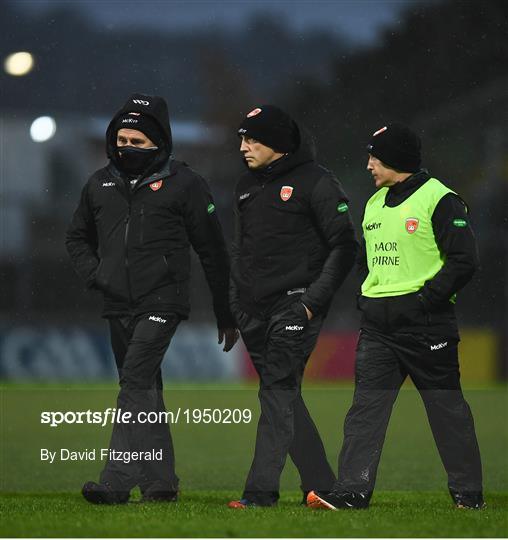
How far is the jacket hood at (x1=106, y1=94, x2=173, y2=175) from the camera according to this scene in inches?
265

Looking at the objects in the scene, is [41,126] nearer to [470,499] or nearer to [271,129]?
[271,129]

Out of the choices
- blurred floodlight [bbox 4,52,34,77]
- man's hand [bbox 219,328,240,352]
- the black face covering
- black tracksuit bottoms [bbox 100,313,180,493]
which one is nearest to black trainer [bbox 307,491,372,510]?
black tracksuit bottoms [bbox 100,313,180,493]

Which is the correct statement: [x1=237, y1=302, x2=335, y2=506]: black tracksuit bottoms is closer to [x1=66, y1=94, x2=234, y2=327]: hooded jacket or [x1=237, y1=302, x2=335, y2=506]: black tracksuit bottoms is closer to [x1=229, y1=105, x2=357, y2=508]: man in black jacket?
[x1=229, y1=105, x2=357, y2=508]: man in black jacket

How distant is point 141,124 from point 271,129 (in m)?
0.70

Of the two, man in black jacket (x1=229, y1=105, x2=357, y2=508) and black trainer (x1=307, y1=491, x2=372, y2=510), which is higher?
man in black jacket (x1=229, y1=105, x2=357, y2=508)

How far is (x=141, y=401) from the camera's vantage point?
6.54 meters

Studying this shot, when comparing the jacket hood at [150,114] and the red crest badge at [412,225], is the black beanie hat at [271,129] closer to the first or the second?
the jacket hood at [150,114]

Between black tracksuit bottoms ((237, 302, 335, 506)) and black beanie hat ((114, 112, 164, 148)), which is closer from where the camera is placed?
black tracksuit bottoms ((237, 302, 335, 506))

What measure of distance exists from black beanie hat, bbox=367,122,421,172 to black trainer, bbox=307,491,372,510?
5.27 ft

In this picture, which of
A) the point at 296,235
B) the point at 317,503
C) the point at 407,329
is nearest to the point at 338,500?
the point at 317,503

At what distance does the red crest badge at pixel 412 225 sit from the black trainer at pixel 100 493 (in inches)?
75.5

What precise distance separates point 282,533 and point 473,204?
8.79m

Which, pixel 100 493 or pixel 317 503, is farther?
pixel 100 493

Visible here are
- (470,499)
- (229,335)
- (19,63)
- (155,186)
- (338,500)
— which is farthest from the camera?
(19,63)
